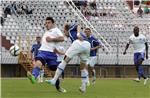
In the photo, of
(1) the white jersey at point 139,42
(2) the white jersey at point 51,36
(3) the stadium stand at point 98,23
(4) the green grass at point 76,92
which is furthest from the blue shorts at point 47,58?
(3) the stadium stand at point 98,23

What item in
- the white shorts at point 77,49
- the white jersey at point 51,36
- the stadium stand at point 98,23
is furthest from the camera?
→ the stadium stand at point 98,23

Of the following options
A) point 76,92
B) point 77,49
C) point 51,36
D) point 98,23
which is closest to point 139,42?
point 76,92

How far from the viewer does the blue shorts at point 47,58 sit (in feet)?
54.3

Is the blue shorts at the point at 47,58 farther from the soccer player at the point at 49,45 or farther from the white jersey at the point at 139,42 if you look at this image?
the white jersey at the point at 139,42

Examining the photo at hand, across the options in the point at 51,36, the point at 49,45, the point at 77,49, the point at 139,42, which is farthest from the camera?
the point at 139,42

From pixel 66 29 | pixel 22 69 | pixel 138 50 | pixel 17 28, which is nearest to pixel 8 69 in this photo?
pixel 22 69

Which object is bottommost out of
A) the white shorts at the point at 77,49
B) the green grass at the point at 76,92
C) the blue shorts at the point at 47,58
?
the green grass at the point at 76,92

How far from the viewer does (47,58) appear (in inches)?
656

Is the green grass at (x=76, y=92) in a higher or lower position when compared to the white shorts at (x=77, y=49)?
lower

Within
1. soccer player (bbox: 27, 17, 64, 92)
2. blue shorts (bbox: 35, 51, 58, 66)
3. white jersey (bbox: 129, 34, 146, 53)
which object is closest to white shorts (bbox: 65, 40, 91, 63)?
soccer player (bbox: 27, 17, 64, 92)

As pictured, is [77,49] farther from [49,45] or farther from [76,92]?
[76,92]

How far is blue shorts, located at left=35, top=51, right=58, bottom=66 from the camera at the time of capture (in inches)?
651

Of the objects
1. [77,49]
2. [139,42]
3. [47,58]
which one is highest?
[77,49]

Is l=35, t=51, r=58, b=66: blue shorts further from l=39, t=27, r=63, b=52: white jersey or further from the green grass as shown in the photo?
the green grass
